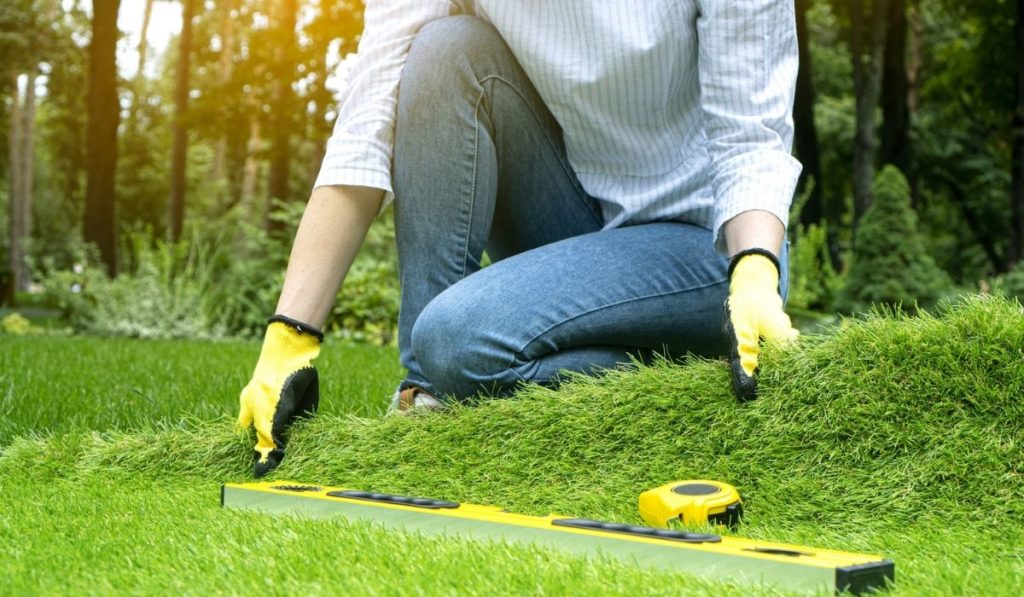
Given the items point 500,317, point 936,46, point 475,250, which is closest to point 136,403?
point 475,250

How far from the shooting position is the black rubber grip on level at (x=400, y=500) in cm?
173

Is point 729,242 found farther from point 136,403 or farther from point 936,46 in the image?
point 936,46

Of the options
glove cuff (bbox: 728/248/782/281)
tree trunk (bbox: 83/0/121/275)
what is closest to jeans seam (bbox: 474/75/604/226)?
glove cuff (bbox: 728/248/782/281)

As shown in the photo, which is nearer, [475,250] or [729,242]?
[729,242]

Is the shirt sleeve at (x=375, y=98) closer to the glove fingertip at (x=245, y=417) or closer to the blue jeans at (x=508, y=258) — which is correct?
the blue jeans at (x=508, y=258)

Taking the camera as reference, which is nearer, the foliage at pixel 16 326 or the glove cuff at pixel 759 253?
the glove cuff at pixel 759 253

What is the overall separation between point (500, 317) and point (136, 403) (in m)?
1.68

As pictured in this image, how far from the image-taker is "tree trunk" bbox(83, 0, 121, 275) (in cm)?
1209

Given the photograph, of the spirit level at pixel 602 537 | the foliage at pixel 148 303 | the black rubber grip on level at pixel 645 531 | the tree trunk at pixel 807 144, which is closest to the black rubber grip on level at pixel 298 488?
the spirit level at pixel 602 537

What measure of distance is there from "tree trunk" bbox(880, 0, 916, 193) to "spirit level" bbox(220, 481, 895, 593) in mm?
14033

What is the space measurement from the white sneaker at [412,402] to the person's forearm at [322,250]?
0.95 feet

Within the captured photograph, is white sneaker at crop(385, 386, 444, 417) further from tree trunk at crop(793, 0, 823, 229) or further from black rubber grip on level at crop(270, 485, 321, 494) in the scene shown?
tree trunk at crop(793, 0, 823, 229)

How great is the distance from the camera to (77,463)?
2326 millimetres

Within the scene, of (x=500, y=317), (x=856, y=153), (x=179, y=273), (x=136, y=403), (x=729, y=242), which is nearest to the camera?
(x=729, y=242)
